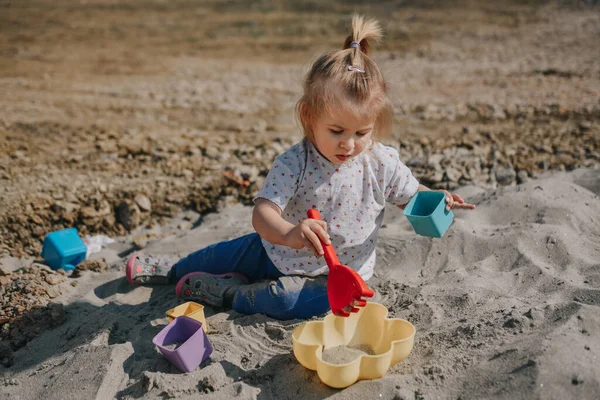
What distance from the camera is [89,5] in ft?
35.9

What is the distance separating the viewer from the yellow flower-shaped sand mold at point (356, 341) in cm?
220

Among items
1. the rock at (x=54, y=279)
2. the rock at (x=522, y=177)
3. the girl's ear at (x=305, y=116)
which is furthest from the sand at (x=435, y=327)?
the girl's ear at (x=305, y=116)

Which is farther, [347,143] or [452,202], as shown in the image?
[452,202]

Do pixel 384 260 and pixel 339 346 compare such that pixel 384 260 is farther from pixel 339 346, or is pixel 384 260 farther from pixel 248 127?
pixel 248 127

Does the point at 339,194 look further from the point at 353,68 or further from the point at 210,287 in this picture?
the point at 210,287

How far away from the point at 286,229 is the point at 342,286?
0.31 metres

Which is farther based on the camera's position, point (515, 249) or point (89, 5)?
point (89, 5)

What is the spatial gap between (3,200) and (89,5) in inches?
314

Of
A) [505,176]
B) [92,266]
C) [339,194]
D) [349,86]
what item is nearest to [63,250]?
[92,266]

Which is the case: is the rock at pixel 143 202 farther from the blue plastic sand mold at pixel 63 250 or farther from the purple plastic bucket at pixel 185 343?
the purple plastic bucket at pixel 185 343

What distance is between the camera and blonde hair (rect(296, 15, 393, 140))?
250 centimetres

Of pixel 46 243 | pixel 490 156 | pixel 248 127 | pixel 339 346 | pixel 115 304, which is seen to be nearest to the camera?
pixel 339 346

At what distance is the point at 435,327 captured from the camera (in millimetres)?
2588

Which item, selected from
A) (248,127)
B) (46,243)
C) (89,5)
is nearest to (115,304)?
(46,243)
